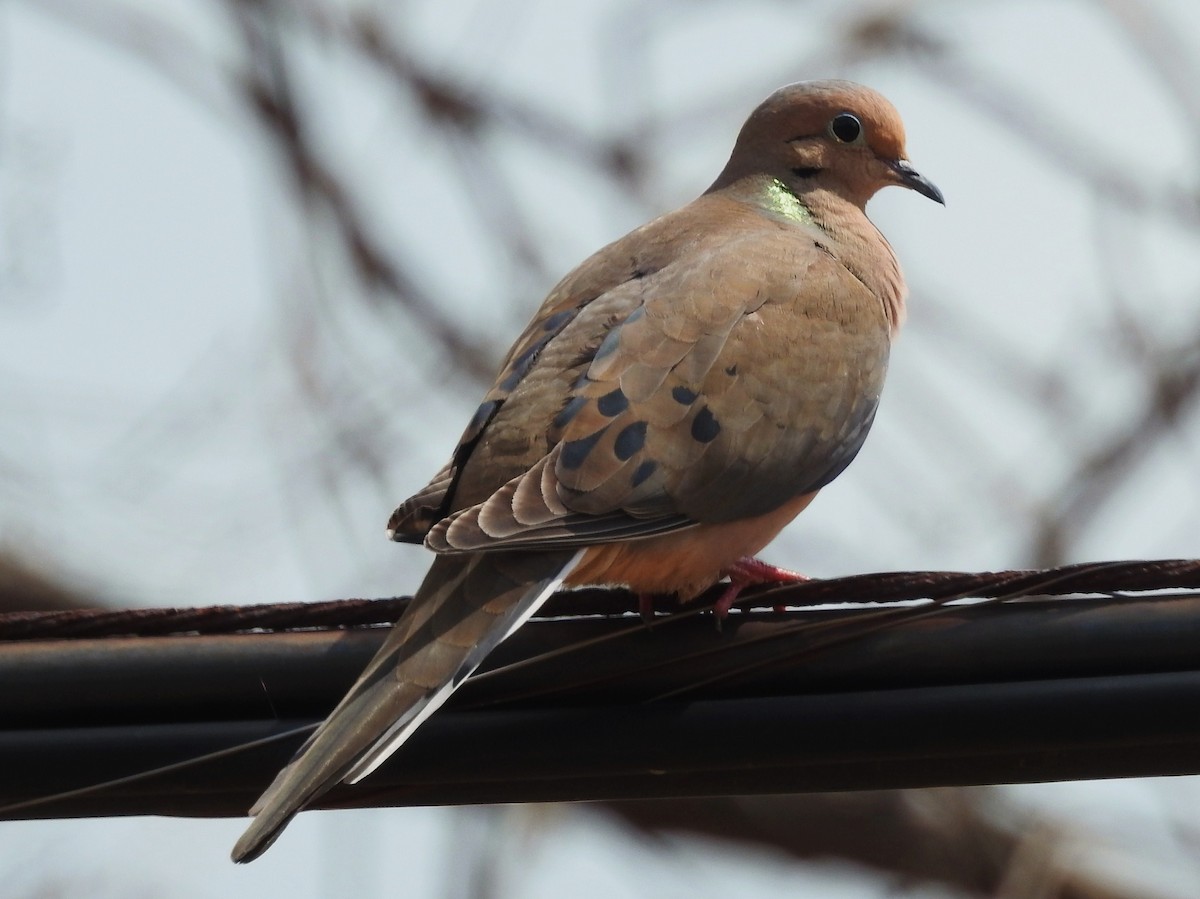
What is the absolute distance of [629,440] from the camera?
341 centimetres

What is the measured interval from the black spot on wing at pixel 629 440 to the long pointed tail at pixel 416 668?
0.26 metres

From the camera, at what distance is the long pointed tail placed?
2543mm

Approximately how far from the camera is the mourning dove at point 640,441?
288cm

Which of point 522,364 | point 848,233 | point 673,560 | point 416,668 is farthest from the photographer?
point 848,233

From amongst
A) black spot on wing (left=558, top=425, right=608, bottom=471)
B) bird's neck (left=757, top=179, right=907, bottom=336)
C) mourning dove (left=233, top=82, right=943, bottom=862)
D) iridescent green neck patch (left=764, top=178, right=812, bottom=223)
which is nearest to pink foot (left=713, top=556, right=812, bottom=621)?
mourning dove (left=233, top=82, right=943, bottom=862)

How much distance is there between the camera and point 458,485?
11.6 feet

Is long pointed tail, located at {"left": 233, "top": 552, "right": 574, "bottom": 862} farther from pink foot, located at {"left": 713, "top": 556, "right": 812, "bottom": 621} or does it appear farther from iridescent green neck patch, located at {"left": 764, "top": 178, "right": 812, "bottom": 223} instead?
iridescent green neck patch, located at {"left": 764, "top": 178, "right": 812, "bottom": 223}

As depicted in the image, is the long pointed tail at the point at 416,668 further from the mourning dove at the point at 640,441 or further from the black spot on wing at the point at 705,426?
the black spot on wing at the point at 705,426

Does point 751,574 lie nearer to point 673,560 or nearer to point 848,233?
point 673,560

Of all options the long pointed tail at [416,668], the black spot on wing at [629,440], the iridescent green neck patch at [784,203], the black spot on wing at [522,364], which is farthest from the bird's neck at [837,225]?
the long pointed tail at [416,668]

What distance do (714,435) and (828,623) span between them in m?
0.98

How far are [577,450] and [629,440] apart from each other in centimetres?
11

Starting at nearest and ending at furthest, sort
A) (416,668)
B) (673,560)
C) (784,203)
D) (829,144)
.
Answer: (416,668), (673,560), (784,203), (829,144)

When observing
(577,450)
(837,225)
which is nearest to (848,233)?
(837,225)
